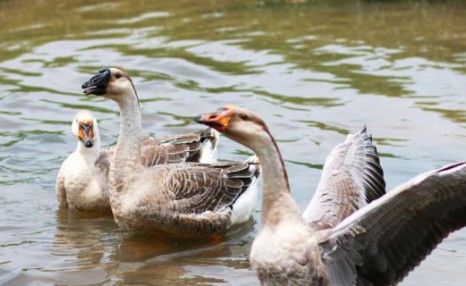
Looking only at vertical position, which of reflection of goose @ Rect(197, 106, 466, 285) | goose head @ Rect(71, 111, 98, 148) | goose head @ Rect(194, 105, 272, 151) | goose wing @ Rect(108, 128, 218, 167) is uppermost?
goose head @ Rect(194, 105, 272, 151)

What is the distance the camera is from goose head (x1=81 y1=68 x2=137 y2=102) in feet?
29.8

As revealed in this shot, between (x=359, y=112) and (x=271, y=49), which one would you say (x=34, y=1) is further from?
(x=359, y=112)

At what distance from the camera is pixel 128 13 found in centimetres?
1867

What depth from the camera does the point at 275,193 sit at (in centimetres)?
618

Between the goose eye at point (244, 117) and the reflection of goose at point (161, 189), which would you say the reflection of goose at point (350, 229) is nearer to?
the goose eye at point (244, 117)

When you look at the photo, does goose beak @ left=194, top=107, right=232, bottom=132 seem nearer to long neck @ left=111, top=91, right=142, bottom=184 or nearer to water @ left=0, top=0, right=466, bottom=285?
water @ left=0, top=0, right=466, bottom=285

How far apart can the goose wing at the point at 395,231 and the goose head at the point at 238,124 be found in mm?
795

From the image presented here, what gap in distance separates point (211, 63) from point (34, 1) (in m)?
5.80

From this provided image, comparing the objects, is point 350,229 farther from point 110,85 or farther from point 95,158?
point 95,158

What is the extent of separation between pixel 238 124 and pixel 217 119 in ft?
0.58

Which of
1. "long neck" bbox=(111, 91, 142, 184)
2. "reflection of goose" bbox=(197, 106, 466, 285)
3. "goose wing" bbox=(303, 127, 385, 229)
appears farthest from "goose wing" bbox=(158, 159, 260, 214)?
"reflection of goose" bbox=(197, 106, 466, 285)

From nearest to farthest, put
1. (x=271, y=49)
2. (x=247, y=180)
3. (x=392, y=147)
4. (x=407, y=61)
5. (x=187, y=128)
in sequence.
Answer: (x=247, y=180)
(x=392, y=147)
(x=187, y=128)
(x=407, y=61)
(x=271, y=49)

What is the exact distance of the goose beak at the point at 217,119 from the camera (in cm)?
566

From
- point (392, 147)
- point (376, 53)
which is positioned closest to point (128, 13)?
point (376, 53)
